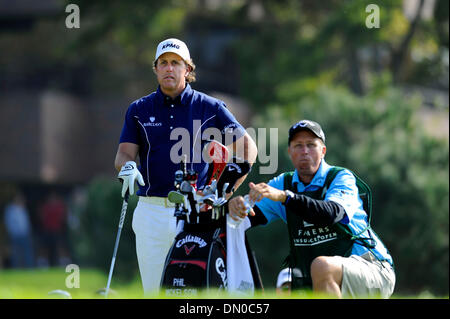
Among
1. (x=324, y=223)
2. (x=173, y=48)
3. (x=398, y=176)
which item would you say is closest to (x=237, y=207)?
(x=324, y=223)

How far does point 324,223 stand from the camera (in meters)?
5.34

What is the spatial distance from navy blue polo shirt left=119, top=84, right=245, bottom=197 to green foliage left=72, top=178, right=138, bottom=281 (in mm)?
11681

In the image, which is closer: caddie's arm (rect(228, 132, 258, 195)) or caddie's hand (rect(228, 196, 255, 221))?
caddie's hand (rect(228, 196, 255, 221))

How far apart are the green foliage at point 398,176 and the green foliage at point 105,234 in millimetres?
3687

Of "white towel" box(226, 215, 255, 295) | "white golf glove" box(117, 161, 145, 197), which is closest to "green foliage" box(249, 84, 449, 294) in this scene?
"white golf glove" box(117, 161, 145, 197)

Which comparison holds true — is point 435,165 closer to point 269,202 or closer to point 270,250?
point 270,250

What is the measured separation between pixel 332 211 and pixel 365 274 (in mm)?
455

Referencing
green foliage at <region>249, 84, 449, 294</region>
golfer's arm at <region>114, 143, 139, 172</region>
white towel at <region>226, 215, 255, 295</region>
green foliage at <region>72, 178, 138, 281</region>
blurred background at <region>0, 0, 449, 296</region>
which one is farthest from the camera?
green foliage at <region>72, 178, 138, 281</region>

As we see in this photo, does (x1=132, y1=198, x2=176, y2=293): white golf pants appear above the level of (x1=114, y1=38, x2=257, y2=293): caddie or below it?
below

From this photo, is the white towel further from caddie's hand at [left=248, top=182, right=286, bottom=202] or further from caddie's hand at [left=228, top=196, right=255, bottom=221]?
caddie's hand at [left=248, top=182, right=286, bottom=202]

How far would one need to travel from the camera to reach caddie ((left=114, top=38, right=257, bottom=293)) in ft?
19.7

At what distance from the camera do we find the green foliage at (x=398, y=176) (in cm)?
1516

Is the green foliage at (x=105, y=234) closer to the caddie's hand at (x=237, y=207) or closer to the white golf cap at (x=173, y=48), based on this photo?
the white golf cap at (x=173, y=48)
